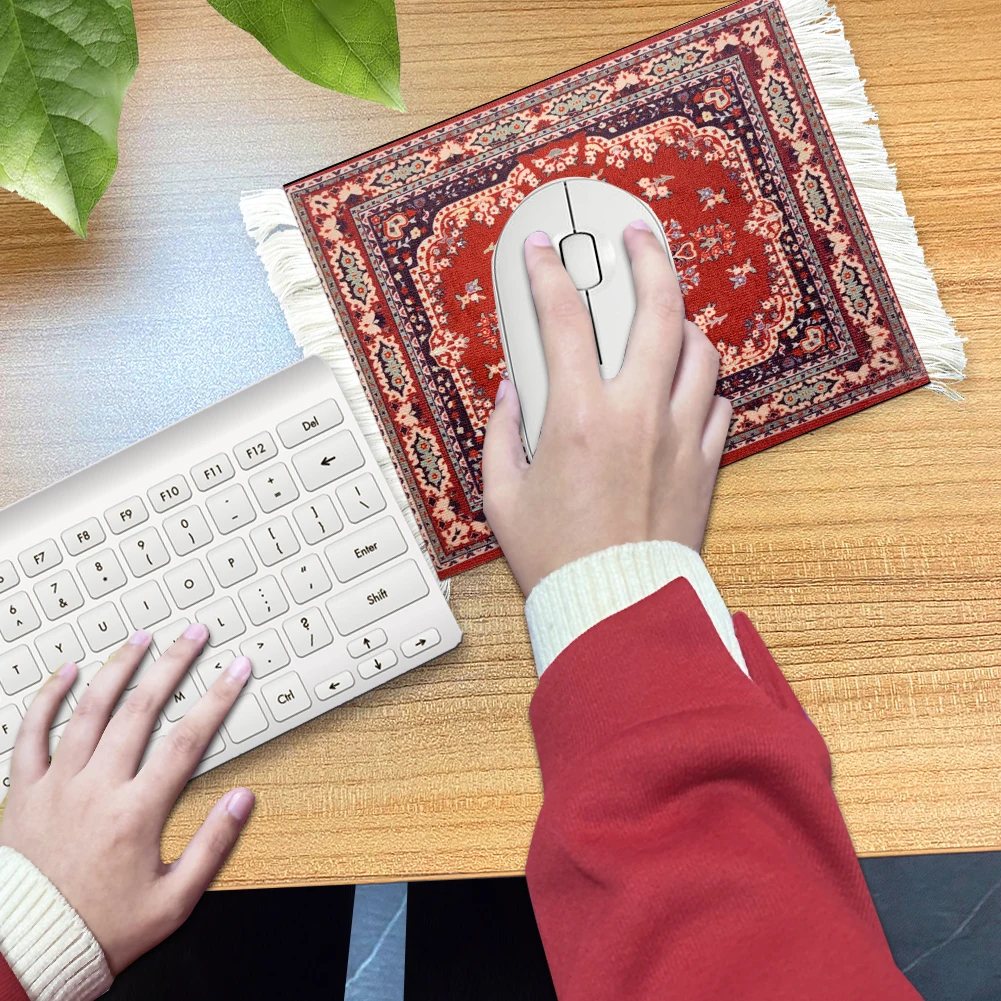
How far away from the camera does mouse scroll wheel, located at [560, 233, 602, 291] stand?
0.45 meters

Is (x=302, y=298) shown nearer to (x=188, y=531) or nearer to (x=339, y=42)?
(x=188, y=531)

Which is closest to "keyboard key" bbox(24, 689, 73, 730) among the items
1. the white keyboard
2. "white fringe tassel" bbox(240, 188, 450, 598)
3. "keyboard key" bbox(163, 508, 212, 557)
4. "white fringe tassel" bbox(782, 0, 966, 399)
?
the white keyboard

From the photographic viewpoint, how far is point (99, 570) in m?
0.43

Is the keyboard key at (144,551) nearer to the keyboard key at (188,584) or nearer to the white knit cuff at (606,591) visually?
the keyboard key at (188,584)

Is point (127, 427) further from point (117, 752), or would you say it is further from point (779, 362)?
point (779, 362)

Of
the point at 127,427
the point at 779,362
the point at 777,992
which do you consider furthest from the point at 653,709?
the point at 127,427

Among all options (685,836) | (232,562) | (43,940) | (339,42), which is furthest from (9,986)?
(339,42)

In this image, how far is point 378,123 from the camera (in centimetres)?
48

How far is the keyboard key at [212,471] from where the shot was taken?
44cm

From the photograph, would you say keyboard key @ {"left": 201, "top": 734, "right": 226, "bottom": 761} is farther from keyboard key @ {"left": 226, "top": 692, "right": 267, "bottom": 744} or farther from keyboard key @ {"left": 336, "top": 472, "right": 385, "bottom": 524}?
keyboard key @ {"left": 336, "top": 472, "right": 385, "bottom": 524}

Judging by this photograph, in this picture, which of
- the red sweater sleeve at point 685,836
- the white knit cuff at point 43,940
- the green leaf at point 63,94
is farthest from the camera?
the white knit cuff at point 43,940

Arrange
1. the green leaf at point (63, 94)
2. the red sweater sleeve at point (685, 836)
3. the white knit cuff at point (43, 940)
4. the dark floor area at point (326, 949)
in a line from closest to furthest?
the green leaf at point (63, 94) < the red sweater sleeve at point (685, 836) < the white knit cuff at point (43, 940) < the dark floor area at point (326, 949)

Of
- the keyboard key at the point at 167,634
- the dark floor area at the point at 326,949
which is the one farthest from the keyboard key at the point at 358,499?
the dark floor area at the point at 326,949

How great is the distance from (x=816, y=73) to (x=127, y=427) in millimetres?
448
